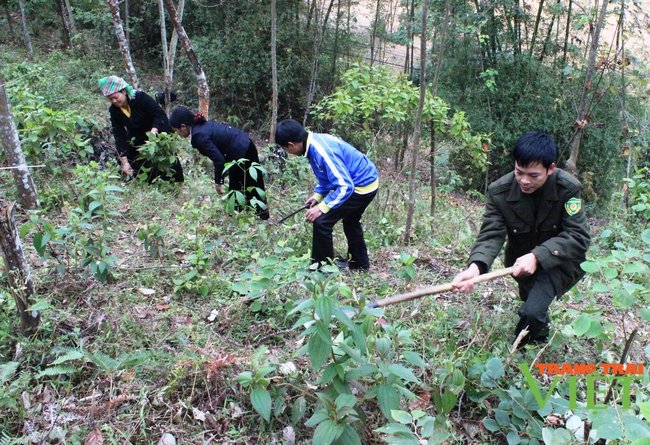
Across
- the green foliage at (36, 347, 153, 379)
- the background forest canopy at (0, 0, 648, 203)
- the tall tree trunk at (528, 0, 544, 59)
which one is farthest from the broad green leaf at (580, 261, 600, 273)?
the tall tree trunk at (528, 0, 544, 59)

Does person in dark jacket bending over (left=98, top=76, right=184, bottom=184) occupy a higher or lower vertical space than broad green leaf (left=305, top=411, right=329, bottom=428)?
higher

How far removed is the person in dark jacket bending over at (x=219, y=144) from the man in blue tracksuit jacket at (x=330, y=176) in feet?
2.44

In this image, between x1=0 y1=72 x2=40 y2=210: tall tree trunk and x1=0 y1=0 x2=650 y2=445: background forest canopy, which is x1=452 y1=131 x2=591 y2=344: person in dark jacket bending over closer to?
x1=0 y1=0 x2=650 y2=445: background forest canopy

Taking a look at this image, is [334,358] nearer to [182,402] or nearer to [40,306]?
[182,402]

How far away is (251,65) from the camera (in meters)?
12.1

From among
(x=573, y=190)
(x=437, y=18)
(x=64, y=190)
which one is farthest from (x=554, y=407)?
(x=437, y=18)

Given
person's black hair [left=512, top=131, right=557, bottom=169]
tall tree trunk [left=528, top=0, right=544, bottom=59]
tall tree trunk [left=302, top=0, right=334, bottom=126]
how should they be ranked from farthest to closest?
1. tall tree trunk [left=302, top=0, right=334, bottom=126]
2. tall tree trunk [left=528, top=0, right=544, bottom=59]
3. person's black hair [left=512, top=131, right=557, bottom=169]

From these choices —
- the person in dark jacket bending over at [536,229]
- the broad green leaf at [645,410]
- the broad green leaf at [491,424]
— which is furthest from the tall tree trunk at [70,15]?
the broad green leaf at [645,410]

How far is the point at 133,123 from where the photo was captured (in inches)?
212

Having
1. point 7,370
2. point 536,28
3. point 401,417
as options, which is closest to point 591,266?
point 401,417

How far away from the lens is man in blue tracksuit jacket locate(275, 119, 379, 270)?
3.76m

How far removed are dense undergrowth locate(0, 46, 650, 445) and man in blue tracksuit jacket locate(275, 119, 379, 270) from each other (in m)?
0.51

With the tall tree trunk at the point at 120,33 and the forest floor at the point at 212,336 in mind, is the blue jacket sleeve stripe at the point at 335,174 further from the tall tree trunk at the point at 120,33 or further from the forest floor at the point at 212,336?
the tall tree trunk at the point at 120,33

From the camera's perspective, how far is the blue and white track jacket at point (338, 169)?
12.4ft
